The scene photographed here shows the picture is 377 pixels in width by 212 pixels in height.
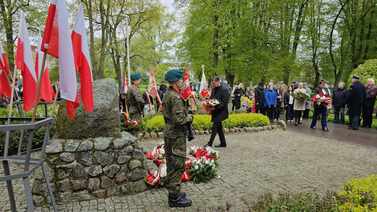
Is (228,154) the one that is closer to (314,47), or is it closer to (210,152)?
(210,152)

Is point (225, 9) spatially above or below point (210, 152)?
above

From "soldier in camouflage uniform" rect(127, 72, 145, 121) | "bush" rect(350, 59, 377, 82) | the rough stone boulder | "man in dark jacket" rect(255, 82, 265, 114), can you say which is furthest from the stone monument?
"bush" rect(350, 59, 377, 82)

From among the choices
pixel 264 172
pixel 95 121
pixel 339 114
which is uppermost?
pixel 95 121

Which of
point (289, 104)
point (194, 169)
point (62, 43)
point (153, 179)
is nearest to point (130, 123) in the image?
point (194, 169)

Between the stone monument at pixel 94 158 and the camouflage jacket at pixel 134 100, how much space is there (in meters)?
2.93

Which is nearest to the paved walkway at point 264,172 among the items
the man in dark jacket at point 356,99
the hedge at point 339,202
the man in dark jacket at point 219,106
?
the hedge at point 339,202

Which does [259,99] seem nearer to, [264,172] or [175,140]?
[264,172]

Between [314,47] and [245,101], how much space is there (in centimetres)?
1136

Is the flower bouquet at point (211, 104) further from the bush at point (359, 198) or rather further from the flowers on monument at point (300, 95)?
the flowers on monument at point (300, 95)

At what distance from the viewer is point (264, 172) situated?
22.3 ft

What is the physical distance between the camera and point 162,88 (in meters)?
18.9

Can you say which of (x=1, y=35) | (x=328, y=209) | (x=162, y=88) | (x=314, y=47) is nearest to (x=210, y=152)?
(x=328, y=209)

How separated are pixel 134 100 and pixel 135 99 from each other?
90mm

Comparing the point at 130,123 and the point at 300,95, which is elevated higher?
the point at 300,95
